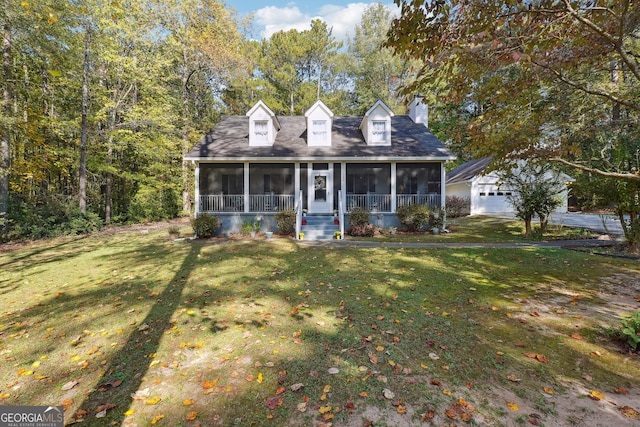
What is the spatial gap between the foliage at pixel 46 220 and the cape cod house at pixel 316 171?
5.99m

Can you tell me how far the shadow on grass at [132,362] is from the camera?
8.23 ft

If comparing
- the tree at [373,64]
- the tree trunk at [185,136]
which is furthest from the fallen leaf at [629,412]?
the tree at [373,64]

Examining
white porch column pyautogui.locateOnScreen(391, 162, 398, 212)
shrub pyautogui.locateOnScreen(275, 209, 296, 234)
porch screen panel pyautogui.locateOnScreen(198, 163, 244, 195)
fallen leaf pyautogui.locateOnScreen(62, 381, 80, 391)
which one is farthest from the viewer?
porch screen panel pyautogui.locateOnScreen(198, 163, 244, 195)

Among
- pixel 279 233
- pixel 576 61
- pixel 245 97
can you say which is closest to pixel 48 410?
pixel 576 61

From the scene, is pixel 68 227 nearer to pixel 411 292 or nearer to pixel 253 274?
pixel 253 274

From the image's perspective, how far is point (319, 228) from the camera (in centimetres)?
1261

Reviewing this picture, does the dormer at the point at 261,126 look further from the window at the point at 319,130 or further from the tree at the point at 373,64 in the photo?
the tree at the point at 373,64

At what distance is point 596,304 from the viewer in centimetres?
455

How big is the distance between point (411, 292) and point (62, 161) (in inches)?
766

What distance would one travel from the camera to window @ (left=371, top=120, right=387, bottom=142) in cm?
1492

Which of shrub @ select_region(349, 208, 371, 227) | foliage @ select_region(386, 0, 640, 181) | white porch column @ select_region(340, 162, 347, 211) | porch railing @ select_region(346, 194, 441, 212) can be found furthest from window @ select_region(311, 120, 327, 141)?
foliage @ select_region(386, 0, 640, 181)

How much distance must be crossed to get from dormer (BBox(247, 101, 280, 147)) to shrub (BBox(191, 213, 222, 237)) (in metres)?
4.82

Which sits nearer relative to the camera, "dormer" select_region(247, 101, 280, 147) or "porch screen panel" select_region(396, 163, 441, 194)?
"porch screen panel" select_region(396, 163, 441, 194)

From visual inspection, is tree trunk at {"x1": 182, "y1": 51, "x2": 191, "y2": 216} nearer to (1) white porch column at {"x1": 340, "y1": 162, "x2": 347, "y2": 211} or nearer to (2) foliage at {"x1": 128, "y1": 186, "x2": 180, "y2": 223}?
(2) foliage at {"x1": 128, "y1": 186, "x2": 180, "y2": 223}
